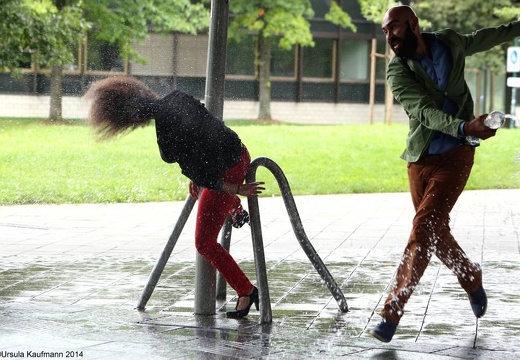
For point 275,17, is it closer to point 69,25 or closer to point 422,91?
point 69,25

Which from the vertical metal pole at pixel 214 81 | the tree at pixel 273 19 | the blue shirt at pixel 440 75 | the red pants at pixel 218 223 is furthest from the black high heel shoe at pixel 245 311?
the tree at pixel 273 19

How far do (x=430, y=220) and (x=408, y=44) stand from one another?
1.01 meters

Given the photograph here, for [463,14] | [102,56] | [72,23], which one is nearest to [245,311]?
[72,23]

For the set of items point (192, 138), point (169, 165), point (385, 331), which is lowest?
point (169, 165)

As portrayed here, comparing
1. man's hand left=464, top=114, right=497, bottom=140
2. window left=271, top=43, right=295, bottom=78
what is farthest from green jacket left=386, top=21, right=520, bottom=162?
window left=271, top=43, right=295, bottom=78

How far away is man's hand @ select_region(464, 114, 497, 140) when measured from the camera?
5840mm

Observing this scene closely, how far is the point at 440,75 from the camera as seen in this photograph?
6.38 metres

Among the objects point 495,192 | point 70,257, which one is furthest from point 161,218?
point 495,192

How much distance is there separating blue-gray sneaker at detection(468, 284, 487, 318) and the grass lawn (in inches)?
411

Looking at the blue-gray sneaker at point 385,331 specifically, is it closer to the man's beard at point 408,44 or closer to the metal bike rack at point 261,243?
the metal bike rack at point 261,243

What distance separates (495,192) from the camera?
1866 centimetres

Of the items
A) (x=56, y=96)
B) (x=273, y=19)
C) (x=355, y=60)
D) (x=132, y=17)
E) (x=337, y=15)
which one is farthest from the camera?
(x=355, y=60)

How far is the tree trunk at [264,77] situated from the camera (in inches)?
1375

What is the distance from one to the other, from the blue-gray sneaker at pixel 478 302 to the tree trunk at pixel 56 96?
22339 millimetres
